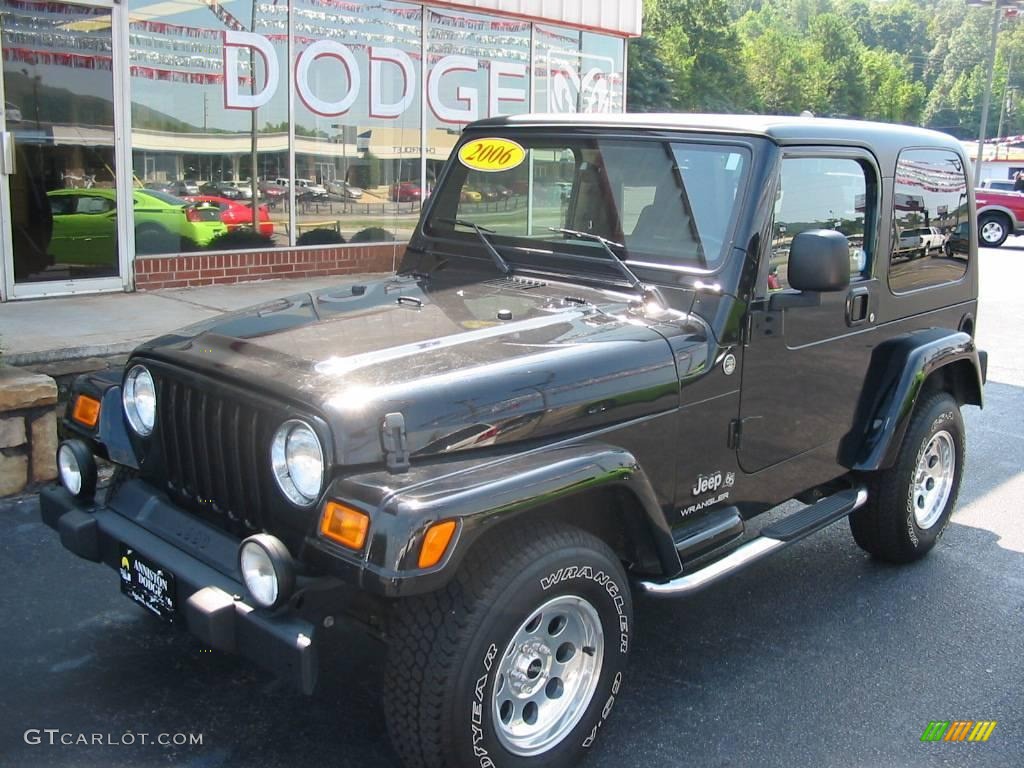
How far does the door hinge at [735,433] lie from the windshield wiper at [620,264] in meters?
0.49

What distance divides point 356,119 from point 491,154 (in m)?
6.72

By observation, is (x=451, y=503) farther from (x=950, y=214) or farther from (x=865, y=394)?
(x=950, y=214)

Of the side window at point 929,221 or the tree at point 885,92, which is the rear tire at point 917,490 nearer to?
the side window at point 929,221

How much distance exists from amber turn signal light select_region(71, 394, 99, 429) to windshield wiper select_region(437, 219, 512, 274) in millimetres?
1622

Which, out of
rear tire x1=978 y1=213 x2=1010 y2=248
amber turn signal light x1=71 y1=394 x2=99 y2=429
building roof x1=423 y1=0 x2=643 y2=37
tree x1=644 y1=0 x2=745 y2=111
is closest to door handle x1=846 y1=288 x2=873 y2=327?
amber turn signal light x1=71 y1=394 x2=99 y2=429

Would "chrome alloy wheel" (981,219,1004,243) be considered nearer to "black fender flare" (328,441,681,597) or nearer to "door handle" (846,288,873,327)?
"door handle" (846,288,873,327)

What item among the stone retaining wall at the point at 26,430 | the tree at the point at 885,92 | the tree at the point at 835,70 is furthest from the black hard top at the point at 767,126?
the tree at the point at 885,92

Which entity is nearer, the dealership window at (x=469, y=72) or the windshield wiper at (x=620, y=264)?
the windshield wiper at (x=620, y=264)

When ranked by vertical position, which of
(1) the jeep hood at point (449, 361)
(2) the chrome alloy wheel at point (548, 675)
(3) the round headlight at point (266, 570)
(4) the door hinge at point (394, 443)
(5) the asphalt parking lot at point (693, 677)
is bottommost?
(5) the asphalt parking lot at point (693, 677)

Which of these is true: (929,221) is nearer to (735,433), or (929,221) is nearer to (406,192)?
(735,433)

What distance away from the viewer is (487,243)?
4324mm

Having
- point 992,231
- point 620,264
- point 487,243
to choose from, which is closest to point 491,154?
point 487,243

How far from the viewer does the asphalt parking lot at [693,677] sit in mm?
3330

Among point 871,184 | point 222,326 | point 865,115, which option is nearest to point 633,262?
point 871,184
